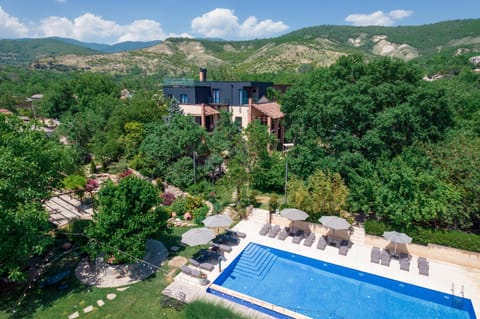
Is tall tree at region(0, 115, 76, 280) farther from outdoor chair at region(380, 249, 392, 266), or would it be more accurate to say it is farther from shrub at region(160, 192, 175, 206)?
outdoor chair at region(380, 249, 392, 266)

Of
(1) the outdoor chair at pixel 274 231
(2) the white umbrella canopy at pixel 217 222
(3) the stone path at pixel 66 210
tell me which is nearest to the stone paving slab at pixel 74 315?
(2) the white umbrella canopy at pixel 217 222

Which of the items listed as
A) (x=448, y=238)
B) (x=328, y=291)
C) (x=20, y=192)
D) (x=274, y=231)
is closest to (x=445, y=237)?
(x=448, y=238)

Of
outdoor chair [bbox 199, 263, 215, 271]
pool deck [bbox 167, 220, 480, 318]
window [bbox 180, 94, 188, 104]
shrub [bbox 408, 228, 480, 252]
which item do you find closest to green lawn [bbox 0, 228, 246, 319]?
pool deck [bbox 167, 220, 480, 318]

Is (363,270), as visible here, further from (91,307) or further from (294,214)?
(91,307)

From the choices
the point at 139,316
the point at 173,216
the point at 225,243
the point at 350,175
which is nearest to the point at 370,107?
the point at 350,175

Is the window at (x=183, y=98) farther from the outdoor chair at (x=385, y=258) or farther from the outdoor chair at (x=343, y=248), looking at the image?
the outdoor chair at (x=385, y=258)

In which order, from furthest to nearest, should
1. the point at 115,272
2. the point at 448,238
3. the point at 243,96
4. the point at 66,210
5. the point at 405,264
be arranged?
the point at 243,96 → the point at 66,210 → the point at 448,238 → the point at 405,264 → the point at 115,272
